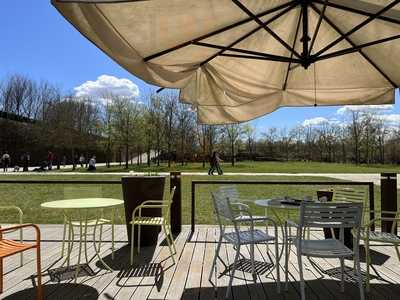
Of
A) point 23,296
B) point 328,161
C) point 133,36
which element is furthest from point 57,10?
point 328,161

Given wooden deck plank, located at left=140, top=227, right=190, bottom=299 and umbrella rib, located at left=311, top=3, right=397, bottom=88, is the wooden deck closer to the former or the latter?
wooden deck plank, located at left=140, top=227, right=190, bottom=299

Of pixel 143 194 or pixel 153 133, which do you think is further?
pixel 153 133

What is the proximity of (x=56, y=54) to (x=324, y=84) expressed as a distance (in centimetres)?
3560

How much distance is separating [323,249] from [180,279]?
5.31ft

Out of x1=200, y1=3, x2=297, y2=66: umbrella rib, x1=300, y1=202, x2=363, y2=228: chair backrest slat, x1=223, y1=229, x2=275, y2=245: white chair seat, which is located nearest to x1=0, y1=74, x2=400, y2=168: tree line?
x1=200, y1=3, x2=297, y2=66: umbrella rib

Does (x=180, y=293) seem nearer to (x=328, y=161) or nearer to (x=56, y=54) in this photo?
(x=56, y=54)

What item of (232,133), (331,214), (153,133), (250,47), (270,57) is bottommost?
(331,214)

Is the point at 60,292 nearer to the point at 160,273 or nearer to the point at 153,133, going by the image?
the point at 160,273

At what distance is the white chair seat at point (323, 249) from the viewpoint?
3.07m

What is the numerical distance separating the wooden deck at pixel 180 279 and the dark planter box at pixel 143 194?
0.89 ft

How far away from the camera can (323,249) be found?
126 inches

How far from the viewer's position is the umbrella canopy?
9.69ft

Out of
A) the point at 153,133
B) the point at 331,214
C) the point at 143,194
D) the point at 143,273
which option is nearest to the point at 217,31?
the point at 331,214

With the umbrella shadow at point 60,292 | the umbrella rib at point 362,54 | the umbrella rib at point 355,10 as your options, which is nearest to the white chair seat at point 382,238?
the umbrella rib at point 362,54
